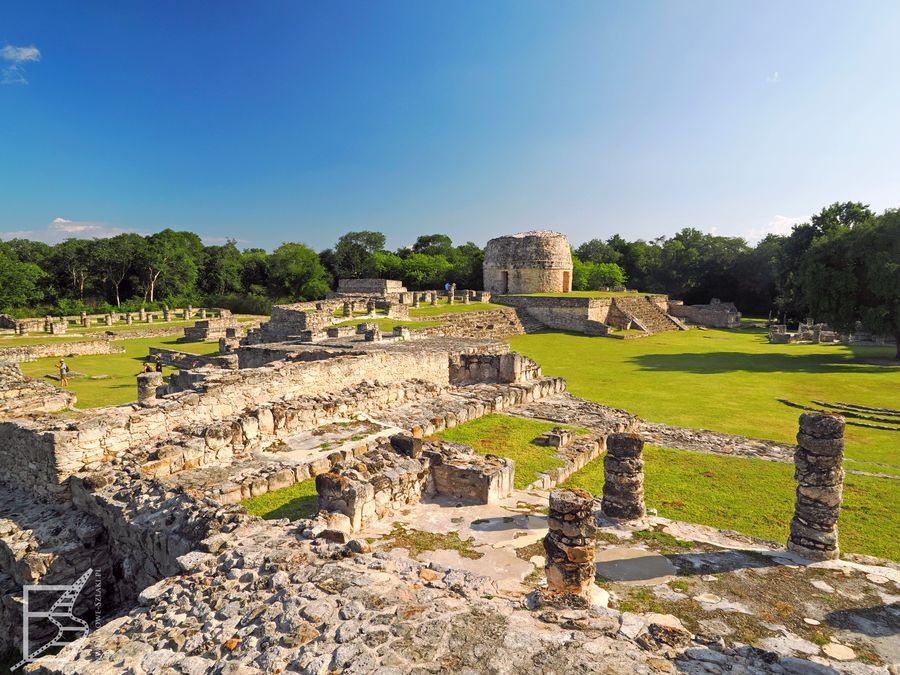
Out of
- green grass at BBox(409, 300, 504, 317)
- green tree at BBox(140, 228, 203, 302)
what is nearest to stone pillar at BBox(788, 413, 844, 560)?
green grass at BBox(409, 300, 504, 317)

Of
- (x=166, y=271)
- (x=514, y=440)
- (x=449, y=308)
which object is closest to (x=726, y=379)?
(x=514, y=440)

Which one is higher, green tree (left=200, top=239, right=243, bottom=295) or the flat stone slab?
green tree (left=200, top=239, right=243, bottom=295)

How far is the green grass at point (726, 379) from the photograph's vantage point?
13961 mm

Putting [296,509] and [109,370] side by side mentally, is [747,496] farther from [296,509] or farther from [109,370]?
[109,370]

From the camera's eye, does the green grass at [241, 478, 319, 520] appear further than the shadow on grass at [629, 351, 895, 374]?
No

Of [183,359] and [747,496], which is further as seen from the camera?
[183,359]

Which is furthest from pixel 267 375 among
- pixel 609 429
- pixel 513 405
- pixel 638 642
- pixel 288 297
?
pixel 288 297

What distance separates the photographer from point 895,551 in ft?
22.9

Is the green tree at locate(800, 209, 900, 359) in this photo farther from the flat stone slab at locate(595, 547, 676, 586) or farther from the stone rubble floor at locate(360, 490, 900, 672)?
the flat stone slab at locate(595, 547, 676, 586)

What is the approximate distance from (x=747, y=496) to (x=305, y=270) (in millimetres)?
50106

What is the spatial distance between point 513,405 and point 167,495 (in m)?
9.68

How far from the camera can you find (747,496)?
8930 millimetres

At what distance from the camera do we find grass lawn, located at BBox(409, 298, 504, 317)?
31.6 m

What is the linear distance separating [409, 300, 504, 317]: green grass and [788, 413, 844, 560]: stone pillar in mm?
24785
